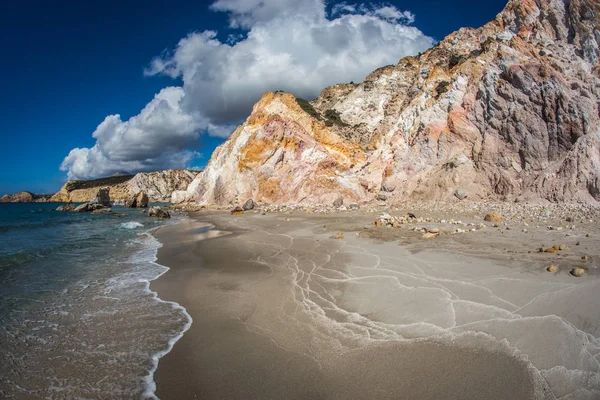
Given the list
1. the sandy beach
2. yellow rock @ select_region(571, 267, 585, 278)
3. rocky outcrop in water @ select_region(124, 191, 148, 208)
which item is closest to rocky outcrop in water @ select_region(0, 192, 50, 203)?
rocky outcrop in water @ select_region(124, 191, 148, 208)

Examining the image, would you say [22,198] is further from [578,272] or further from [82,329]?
[578,272]

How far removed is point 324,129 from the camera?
32.2 meters

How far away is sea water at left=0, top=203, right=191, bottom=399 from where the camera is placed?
11.2 ft

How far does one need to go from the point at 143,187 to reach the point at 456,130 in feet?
302

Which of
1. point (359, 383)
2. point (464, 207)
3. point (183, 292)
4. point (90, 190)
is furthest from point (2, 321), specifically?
point (90, 190)

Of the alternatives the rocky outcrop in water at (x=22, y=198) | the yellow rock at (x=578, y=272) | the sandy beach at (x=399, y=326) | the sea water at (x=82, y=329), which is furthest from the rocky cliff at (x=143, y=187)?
the yellow rock at (x=578, y=272)

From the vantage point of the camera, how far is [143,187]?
89.9 m

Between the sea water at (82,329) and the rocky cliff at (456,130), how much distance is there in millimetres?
18138

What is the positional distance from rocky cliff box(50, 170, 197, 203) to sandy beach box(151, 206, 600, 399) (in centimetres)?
9100

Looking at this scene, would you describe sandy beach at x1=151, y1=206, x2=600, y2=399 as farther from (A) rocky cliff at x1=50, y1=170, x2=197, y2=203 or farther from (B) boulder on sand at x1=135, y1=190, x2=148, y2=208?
(A) rocky cliff at x1=50, y1=170, x2=197, y2=203

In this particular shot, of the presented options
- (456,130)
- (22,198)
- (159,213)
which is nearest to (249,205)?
(159,213)

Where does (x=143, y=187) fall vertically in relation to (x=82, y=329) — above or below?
above

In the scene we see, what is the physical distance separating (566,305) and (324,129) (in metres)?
29.8

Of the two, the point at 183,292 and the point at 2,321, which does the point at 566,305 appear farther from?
the point at 2,321
